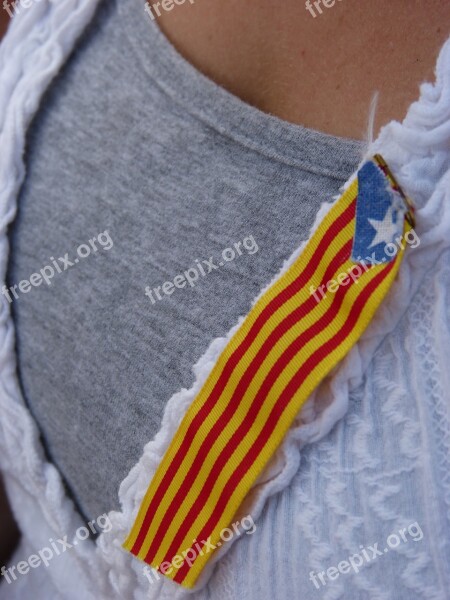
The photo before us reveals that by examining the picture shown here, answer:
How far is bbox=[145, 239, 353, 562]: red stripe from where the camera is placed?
40 cm

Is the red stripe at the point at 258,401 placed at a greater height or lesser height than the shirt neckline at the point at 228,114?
lesser

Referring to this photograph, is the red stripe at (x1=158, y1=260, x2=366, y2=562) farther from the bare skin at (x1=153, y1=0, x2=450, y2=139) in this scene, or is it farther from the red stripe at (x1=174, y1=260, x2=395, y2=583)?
the bare skin at (x1=153, y1=0, x2=450, y2=139)

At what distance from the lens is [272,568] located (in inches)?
15.5

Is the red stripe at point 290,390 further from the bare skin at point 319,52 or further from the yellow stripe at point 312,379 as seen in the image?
the bare skin at point 319,52

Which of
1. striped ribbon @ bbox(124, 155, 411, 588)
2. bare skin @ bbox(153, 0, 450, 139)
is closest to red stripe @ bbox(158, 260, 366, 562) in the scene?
striped ribbon @ bbox(124, 155, 411, 588)

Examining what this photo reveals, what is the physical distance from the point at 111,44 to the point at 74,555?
0.39 metres

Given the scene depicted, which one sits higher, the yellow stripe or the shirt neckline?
the shirt neckline

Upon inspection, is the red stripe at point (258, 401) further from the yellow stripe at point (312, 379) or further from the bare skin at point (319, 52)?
the bare skin at point (319, 52)

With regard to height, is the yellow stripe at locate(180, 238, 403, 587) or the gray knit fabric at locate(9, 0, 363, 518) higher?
the gray knit fabric at locate(9, 0, 363, 518)

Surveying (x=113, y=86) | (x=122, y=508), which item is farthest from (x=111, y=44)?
(x=122, y=508)

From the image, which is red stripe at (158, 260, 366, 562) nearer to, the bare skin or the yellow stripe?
the yellow stripe

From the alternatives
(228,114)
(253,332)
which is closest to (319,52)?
(228,114)

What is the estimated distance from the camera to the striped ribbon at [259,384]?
1.28 feet

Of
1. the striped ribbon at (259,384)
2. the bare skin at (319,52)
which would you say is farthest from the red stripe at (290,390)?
the bare skin at (319,52)
